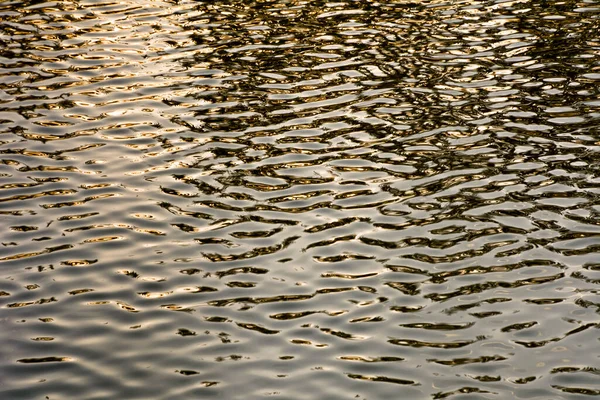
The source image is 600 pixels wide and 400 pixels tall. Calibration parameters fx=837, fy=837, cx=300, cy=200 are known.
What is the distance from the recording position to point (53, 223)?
27.1 ft

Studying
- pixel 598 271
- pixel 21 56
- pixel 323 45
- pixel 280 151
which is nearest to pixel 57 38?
pixel 21 56

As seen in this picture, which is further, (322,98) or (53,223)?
(322,98)

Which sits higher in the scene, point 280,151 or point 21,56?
point 21,56

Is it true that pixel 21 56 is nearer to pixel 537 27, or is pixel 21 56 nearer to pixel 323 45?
pixel 323 45

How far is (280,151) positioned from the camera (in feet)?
31.0

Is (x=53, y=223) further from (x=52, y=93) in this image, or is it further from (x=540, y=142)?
(x=540, y=142)

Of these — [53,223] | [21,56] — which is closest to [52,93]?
[21,56]

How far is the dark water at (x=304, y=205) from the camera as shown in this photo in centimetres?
627

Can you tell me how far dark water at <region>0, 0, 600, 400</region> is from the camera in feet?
20.6

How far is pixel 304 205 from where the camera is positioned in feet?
27.6

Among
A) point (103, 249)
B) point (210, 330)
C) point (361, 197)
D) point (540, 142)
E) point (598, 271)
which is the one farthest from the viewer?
point (540, 142)

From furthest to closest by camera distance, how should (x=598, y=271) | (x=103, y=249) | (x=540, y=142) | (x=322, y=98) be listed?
(x=322, y=98) < (x=540, y=142) < (x=103, y=249) < (x=598, y=271)

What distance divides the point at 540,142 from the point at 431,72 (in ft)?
7.54

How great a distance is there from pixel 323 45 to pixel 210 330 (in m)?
6.56
